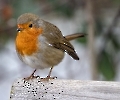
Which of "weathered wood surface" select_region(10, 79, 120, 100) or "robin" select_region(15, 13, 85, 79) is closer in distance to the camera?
"weathered wood surface" select_region(10, 79, 120, 100)

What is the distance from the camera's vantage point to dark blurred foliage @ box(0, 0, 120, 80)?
448 centimetres

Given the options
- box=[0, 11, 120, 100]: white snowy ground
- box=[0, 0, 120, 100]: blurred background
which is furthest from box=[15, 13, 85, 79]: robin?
box=[0, 11, 120, 100]: white snowy ground

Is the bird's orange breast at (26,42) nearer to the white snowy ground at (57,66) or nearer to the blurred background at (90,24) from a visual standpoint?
the blurred background at (90,24)

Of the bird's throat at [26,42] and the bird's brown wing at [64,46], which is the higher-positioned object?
the bird's brown wing at [64,46]

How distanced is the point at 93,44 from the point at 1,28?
93cm

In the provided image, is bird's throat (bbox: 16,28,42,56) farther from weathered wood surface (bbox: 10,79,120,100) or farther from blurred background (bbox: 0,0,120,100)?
blurred background (bbox: 0,0,120,100)

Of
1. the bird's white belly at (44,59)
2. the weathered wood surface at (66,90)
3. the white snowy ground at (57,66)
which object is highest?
the white snowy ground at (57,66)

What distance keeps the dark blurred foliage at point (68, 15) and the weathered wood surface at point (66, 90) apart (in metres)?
1.71

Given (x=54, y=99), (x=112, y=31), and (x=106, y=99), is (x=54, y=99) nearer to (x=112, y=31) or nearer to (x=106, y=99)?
(x=106, y=99)

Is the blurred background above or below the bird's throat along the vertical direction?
above

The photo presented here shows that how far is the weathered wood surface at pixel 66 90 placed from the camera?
2.63m

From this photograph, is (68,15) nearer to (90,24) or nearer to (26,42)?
Result: (90,24)

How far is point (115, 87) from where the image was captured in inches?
103

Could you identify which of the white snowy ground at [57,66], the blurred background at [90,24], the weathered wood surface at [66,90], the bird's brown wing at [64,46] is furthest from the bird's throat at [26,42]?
the white snowy ground at [57,66]
